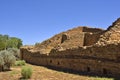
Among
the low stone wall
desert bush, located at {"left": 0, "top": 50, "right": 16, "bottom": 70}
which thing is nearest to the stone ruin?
the low stone wall

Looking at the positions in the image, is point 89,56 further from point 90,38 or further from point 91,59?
point 90,38

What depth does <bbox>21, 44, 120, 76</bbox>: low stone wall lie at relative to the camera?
→ 15568mm

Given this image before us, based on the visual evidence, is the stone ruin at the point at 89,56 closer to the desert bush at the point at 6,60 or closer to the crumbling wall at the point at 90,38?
the crumbling wall at the point at 90,38

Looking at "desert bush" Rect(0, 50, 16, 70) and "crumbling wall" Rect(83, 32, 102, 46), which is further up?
"crumbling wall" Rect(83, 32, 102, 46)

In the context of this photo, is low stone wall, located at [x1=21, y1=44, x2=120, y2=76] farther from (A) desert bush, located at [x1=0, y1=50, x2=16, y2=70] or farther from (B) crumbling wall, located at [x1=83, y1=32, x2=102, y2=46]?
(B) crumbling wall, located at [x1=83, y1=32, x2=102, y2=46]

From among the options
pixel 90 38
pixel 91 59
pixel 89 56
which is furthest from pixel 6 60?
pixel 90 38

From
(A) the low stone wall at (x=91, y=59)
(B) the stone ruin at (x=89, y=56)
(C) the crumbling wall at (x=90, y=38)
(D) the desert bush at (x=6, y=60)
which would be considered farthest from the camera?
(C) the crumbling wall at (x=90, y=38)

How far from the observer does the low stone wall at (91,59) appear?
1557cm

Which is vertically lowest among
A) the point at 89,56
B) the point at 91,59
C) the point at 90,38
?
the point at 91,59

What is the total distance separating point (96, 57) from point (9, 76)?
244 inches

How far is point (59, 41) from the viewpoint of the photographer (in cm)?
3341

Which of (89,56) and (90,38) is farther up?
(90,38)

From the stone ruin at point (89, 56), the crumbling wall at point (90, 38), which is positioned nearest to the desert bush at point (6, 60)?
the stone ruin at point (89, 56)

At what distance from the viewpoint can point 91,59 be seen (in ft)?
57.2
